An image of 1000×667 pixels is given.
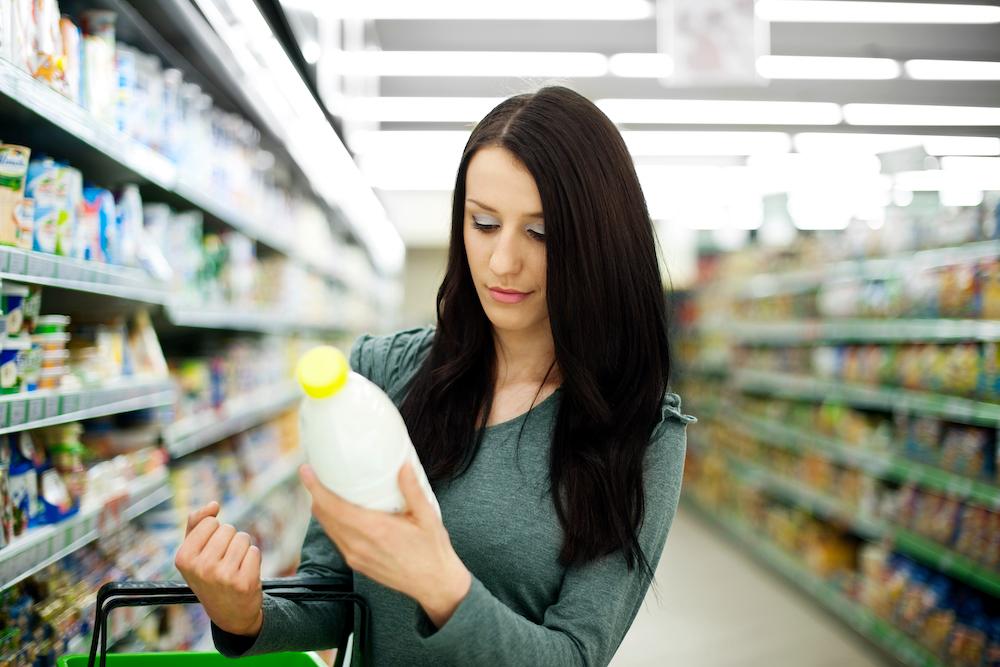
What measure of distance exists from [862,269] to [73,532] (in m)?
4.13

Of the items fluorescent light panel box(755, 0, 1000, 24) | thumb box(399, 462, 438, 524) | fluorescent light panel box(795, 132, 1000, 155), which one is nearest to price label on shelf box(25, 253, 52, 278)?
thumb box(399, 462, 438, 524)

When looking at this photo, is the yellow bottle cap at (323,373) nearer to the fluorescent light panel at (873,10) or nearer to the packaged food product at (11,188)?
the packaged food product at (11,188)

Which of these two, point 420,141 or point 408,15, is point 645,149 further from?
point 408,15

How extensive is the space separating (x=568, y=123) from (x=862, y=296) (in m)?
3.71

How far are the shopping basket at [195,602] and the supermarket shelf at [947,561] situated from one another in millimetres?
2889

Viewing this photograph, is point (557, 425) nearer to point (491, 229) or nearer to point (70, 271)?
point (491, 229)

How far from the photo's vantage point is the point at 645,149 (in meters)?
10.4

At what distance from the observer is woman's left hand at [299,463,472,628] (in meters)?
0.84

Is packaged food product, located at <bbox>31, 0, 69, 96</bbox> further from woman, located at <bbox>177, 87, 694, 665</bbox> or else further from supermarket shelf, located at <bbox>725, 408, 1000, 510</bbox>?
supermarket shelf, located at <bbox>725, 408, 1000, 510</bbox>

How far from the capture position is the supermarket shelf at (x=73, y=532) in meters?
1.41

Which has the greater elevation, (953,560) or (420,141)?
(420,141)

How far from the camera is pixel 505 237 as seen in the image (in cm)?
121

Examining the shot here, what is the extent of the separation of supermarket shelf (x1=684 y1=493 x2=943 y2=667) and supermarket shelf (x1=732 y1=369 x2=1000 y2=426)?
104cm

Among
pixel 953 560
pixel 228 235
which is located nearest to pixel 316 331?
pixel 228 235
